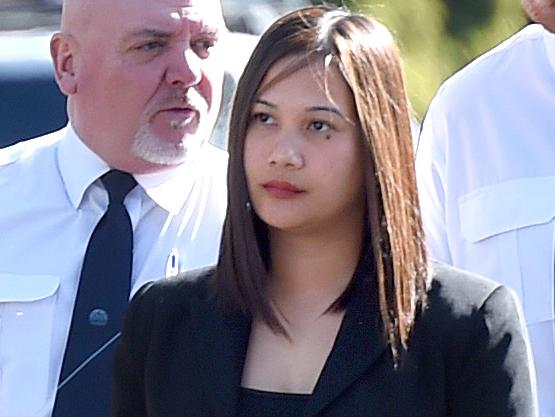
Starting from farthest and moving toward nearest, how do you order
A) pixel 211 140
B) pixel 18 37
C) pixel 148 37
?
pixel 18 37
pixel 211 140
pixel 148 37

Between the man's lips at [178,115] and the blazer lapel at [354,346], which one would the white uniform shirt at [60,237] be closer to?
the man's lips at [178,115]

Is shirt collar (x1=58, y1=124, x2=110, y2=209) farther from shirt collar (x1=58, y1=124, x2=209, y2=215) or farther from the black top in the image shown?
the black top

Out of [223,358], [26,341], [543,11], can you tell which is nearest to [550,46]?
[543,11]

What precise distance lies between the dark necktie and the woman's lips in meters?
0.69

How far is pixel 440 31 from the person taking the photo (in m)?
3.80

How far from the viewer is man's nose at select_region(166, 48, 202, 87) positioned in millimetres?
2883

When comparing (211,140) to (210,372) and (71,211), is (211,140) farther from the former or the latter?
(210,372)

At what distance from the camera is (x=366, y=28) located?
2328 millimetres

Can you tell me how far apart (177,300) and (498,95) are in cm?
71

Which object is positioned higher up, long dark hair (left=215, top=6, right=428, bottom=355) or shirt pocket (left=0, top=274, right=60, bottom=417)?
long dark hair (left=215, top=6, right=428, bottom=355)

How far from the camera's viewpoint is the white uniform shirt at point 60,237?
9.41ft

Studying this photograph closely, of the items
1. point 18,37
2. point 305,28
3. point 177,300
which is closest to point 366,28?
point 305,28

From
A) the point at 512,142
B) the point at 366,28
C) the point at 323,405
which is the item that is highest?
the point at 366,28

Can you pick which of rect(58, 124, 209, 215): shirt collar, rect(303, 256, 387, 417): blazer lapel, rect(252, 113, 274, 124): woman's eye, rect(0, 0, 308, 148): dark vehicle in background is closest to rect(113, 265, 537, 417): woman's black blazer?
rect(303, 256, 387, 417): blazer lapel
